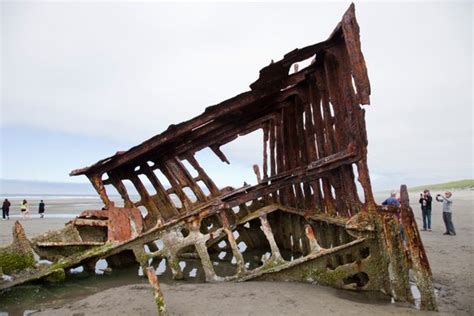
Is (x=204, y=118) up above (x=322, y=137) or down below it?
above

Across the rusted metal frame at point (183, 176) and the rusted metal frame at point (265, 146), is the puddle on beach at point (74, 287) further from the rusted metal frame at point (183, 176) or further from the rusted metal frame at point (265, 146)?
the rusted metal frame at point (265, 146)

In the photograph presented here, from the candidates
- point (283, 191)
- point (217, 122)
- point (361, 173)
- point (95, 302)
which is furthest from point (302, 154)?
point (95, 302)

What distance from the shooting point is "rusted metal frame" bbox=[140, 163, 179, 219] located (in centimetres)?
806

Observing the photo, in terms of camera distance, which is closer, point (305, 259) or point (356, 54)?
point (356, 54)

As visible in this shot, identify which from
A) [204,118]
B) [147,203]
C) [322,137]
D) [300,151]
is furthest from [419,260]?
[147,203]

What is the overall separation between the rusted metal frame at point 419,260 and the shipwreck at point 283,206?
12 millimetres

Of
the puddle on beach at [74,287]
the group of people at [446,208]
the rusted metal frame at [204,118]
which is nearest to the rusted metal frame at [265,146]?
the rusted metal frame at [204,118]

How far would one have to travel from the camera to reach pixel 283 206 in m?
8.00

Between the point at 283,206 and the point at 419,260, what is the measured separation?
380cm

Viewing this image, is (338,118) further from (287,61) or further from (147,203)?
(147,203)

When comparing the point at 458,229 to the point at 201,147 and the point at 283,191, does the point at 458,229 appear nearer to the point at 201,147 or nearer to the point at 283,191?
the point at 283,191

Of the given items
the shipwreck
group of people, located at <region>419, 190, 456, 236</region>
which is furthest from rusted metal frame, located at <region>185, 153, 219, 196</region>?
group of people, located at <region>419, 190, 456, 236</region>

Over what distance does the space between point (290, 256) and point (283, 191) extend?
1.56 m

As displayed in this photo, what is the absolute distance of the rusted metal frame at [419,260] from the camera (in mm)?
4352
